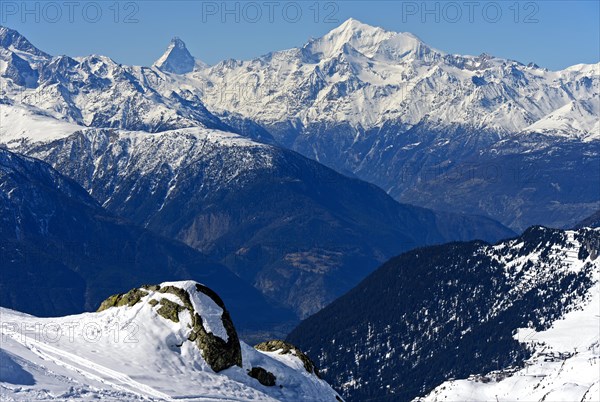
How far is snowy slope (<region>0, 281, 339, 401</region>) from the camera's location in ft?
307

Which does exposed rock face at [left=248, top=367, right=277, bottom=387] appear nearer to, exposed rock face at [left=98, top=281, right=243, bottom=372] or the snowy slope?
the snowy slope

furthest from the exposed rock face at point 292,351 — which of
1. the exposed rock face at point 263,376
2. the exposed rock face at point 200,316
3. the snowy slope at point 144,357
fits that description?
the exposed rock face at point 200,316

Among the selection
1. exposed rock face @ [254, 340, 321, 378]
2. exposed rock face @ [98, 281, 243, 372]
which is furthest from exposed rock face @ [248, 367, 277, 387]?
exposed rock face @ [254, 340, 321, 378]

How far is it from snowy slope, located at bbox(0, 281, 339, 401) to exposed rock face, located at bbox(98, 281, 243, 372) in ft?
0.33

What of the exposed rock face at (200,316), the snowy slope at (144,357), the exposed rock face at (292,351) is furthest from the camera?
the exposed rock face at (292,351)

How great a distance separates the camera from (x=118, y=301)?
4532 inches

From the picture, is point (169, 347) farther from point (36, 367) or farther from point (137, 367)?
point (36, 367)

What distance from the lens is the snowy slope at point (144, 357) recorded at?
93625 mm

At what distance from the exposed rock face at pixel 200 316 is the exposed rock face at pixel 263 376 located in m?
1.67

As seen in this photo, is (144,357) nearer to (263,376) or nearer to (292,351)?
(263,376)

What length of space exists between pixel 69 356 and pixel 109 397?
11.1 meters

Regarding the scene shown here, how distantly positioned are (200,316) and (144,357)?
678cm

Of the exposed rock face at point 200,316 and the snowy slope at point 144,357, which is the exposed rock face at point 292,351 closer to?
the snowy slope at point 144,357

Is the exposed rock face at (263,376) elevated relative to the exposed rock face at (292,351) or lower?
lower
